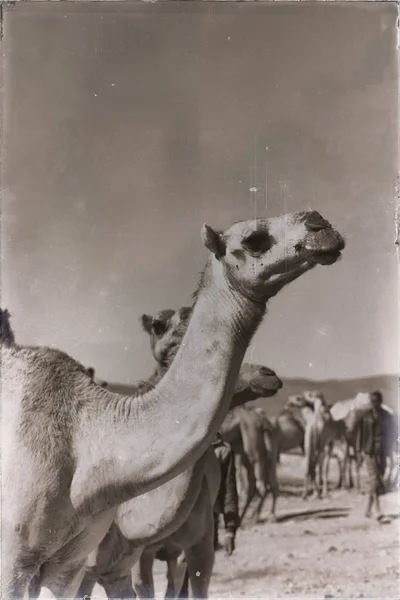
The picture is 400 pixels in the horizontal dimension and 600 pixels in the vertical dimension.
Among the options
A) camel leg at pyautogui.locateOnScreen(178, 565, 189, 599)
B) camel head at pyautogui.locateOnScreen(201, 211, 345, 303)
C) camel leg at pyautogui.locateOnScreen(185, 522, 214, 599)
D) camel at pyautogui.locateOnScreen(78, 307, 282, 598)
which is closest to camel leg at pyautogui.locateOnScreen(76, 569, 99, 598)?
camel at pyautogui.locateOnScreen(78, 307, 282, 598)

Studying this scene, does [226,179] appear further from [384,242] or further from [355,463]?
[355,463]

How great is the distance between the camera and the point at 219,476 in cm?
210

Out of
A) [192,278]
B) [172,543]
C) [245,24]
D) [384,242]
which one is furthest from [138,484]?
[245,24]

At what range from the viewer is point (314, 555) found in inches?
96.3

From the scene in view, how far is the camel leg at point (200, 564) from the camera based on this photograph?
1.94m

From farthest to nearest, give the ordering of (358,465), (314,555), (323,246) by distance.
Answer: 1. (358,465)
2. (314,555)
3. (323,246)

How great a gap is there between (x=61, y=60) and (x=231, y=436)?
1.38m

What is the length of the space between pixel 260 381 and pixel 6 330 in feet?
2.11

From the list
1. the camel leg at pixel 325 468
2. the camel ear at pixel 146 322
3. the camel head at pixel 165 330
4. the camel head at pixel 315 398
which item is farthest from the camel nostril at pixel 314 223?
the camel leg at pixel 325 468

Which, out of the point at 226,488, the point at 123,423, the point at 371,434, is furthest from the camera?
the point at 371,434

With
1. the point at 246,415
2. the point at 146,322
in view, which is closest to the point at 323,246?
the point at 146,322

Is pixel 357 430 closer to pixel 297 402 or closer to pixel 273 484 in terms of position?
pixel 297 402

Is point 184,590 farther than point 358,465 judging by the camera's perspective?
No

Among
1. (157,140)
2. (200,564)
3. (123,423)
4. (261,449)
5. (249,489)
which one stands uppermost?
(157,140)
